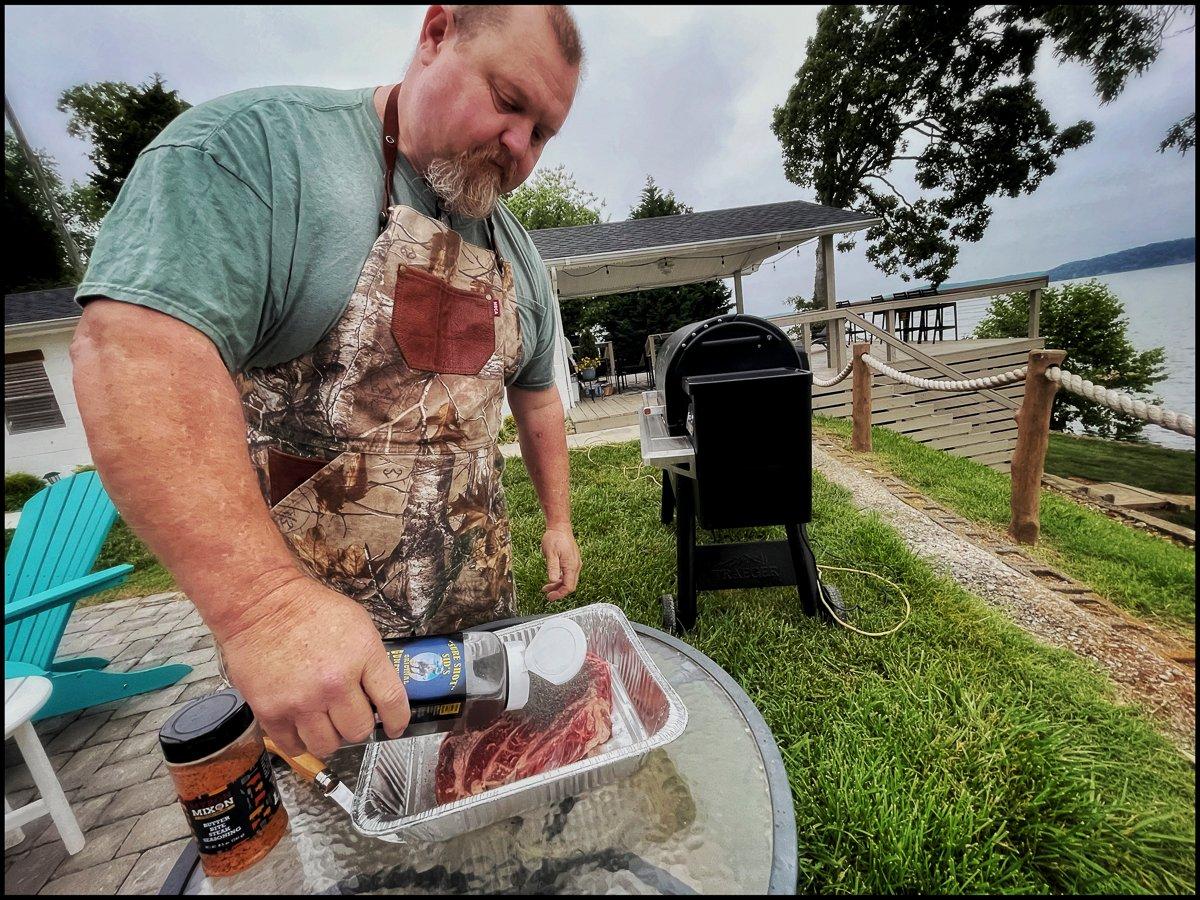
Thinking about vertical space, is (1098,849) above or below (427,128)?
below

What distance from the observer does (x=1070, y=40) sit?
487 millimetres

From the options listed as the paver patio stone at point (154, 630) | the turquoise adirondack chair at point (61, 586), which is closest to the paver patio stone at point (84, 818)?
the turquoise adirondack chair at point (61, 586)

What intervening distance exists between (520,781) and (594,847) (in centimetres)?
16

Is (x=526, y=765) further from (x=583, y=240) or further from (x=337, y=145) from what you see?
(x=583, y=240)

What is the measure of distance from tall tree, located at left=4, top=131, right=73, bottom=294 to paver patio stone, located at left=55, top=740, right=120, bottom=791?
2.67m

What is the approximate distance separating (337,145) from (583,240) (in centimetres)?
899

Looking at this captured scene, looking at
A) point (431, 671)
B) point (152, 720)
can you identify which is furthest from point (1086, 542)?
point (152, 720)

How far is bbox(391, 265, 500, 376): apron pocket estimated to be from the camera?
1.00 meters

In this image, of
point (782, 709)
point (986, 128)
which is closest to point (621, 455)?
point (782, 709)

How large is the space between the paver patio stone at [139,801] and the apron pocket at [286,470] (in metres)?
1.77

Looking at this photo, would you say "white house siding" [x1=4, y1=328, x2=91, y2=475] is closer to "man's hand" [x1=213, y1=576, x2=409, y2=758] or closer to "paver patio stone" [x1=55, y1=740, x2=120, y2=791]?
"paver patio stone" [x1=55, y1=740, x2=120, y2=791]

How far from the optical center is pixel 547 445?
1.62 m

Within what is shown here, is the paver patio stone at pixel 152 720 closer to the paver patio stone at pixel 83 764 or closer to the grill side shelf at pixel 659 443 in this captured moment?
the paver patio stone at pixel 83 764

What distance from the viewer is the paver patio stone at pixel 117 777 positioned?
1.99 meters
